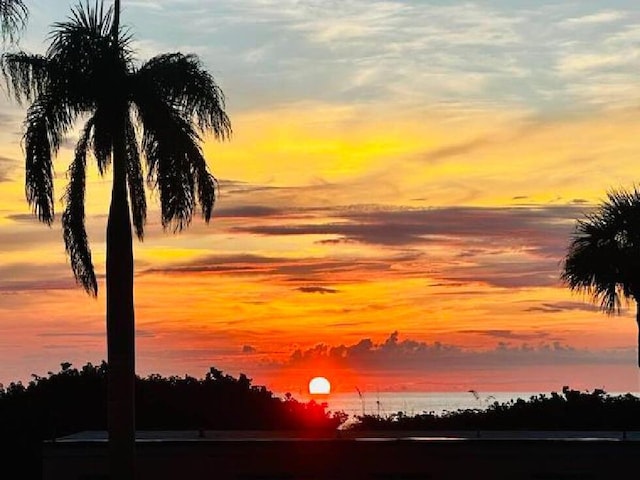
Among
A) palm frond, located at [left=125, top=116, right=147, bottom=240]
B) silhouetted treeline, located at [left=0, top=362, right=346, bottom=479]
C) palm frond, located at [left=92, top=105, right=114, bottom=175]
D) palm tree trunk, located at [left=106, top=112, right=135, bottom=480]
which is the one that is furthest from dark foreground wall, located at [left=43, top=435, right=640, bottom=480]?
silhouetted treeline, located at [left=0, top=362, right=346, bottom=479]

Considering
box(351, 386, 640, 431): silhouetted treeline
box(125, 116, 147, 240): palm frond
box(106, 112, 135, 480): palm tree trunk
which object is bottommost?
box(351, 386, 640, 431): silhouetted treeline

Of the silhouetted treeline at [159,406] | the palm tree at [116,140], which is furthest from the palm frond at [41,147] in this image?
the silhouetted treeline at [159,406]

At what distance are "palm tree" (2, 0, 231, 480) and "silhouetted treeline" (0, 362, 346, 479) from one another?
18.6m

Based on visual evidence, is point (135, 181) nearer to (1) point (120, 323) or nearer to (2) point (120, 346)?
(1) point (120, 323)

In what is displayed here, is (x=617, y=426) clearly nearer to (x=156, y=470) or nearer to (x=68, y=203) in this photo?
(x=156, y=470)

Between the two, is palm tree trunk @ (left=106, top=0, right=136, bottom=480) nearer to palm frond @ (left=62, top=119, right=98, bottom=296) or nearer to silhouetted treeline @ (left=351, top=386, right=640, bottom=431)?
palm frond @ (left=62, top=119, right=98, bottom=296)

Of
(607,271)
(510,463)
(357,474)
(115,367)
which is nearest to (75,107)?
(115,367)

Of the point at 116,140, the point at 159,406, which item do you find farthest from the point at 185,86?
the point at 159,406

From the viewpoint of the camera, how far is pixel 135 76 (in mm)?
25062

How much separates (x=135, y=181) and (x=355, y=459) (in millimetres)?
7798

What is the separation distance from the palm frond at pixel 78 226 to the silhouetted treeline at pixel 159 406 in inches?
702

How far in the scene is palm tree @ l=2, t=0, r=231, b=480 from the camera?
24.5m

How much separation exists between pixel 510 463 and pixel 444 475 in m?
1.47

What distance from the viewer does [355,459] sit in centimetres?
2706
